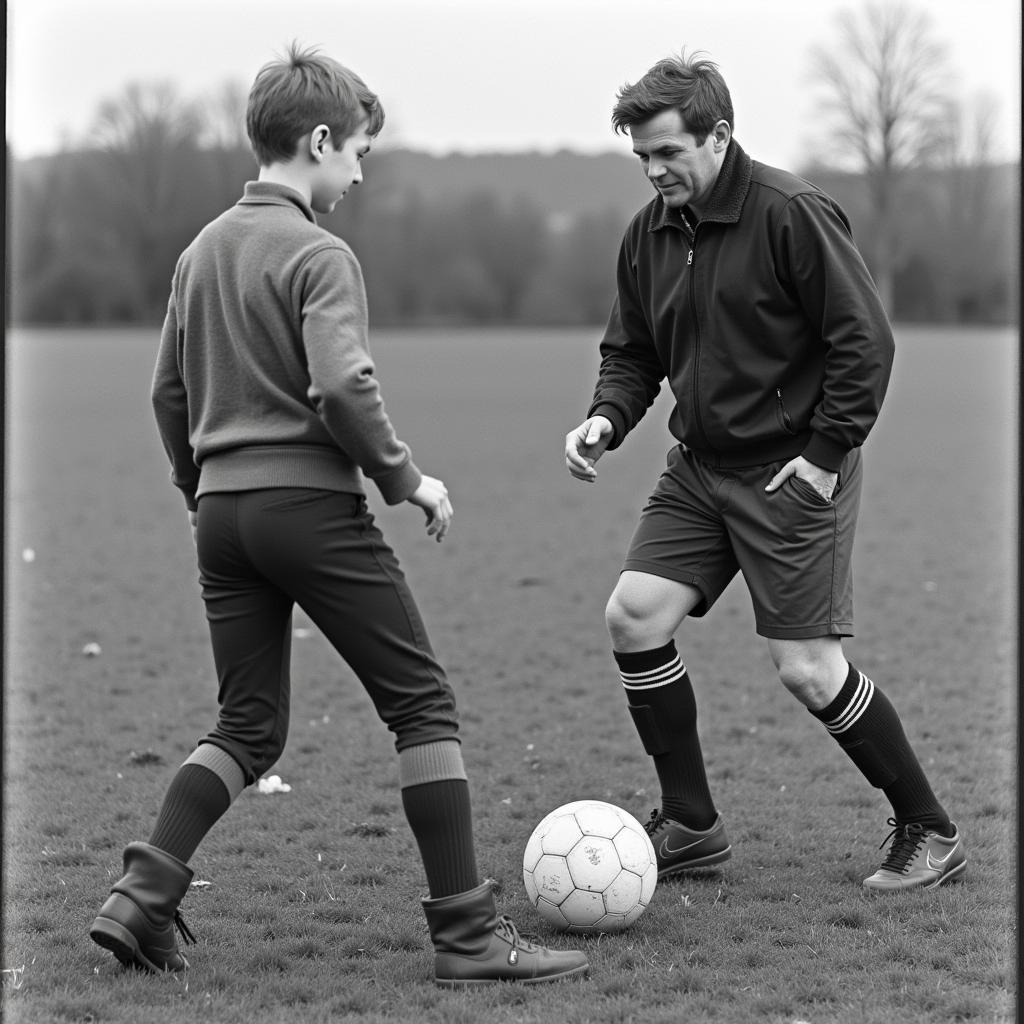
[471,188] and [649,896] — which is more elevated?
[471,188]

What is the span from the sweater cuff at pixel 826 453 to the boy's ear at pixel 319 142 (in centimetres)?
157

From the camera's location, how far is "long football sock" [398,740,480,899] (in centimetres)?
346

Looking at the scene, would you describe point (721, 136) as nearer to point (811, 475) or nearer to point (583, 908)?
point (811, 475)

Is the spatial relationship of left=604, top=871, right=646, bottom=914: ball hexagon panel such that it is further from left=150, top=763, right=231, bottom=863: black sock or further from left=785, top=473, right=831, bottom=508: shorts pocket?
left=785, top=473, right=831, bottom=508: shorts pocket

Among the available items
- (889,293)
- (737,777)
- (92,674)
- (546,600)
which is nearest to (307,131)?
(737,777)

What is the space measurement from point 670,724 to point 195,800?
1510mm

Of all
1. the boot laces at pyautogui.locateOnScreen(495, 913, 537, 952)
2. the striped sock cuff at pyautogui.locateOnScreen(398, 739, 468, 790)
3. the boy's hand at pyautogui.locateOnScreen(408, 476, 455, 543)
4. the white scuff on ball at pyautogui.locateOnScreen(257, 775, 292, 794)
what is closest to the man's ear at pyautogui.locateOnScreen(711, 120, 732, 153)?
the boy's hand at pyautogui.locateOnScreen(408, 476, 455, 543)

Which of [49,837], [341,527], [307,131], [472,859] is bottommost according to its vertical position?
[49,837]

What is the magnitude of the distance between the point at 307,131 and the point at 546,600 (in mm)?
5592

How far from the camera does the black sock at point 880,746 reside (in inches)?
163

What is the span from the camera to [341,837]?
184 inches

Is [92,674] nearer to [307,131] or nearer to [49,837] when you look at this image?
[49,837]

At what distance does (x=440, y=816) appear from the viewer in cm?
346

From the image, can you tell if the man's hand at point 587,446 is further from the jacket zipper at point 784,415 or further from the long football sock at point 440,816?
the long football sock at point 440,816
